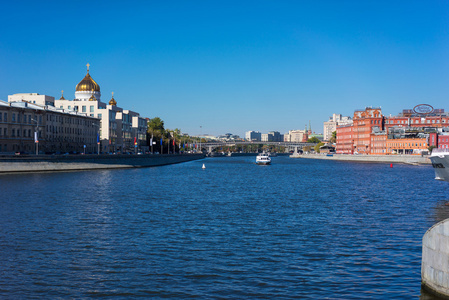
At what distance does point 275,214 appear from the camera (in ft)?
131

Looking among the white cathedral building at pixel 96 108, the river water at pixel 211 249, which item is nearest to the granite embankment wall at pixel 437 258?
the river water at pixel 211 249

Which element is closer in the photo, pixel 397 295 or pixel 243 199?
pixel 397 295

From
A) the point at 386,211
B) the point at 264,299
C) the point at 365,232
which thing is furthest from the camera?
the point at 386,211

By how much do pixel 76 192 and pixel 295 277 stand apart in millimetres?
41546

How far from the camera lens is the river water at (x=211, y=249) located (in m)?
20.0

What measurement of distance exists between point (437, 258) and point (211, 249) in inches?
491

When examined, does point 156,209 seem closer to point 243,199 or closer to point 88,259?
point 243,199

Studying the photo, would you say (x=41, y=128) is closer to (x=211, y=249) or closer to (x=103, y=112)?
(x=103, y=112)

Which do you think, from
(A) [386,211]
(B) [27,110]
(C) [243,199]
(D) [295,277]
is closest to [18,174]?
(B) [27,110]

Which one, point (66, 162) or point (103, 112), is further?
point (103, 112)

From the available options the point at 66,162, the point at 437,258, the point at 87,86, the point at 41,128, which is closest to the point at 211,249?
the point at 437,258

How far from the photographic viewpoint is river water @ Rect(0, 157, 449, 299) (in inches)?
786

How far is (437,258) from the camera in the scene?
16.7 m

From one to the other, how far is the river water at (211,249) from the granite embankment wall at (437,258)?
4.61ft
